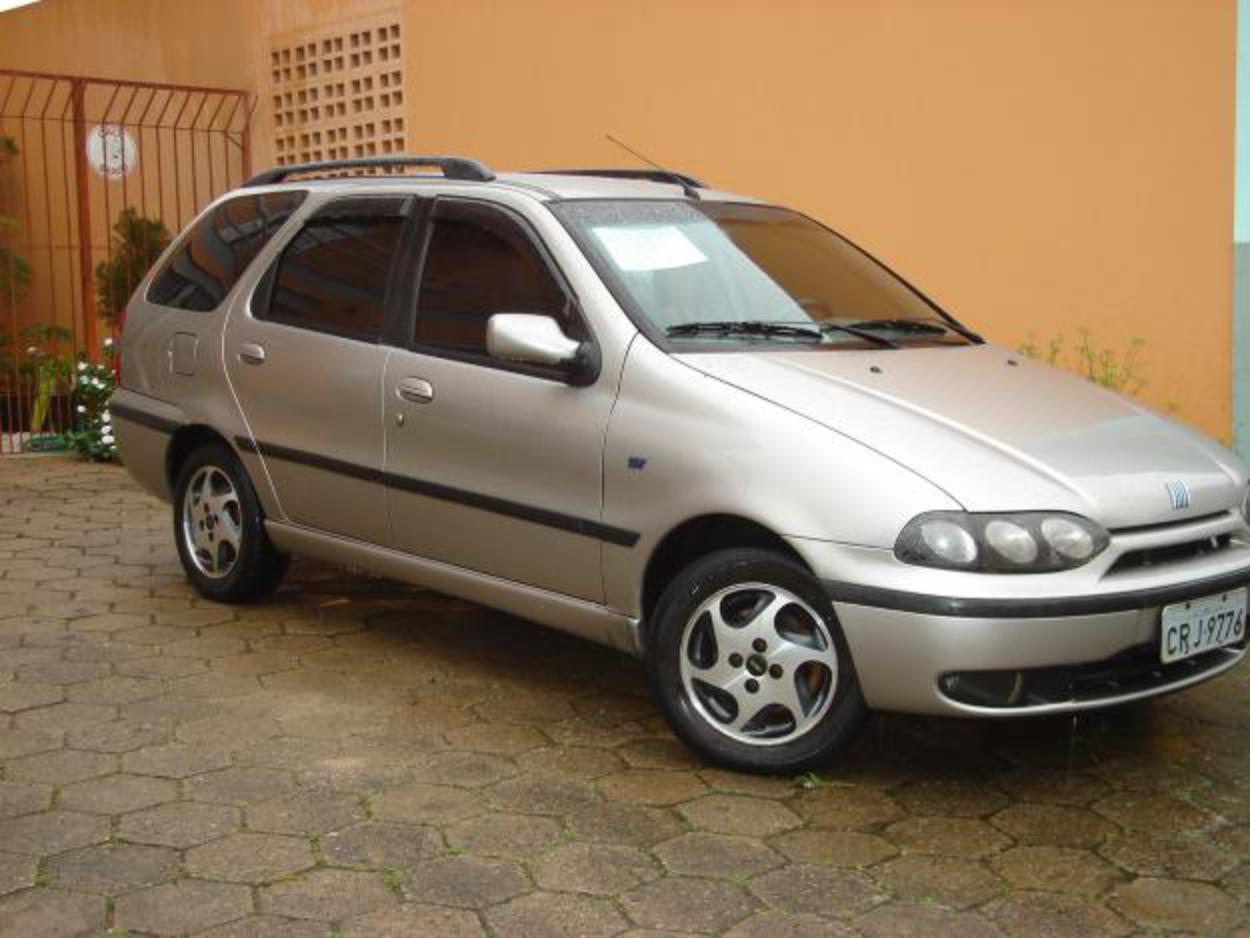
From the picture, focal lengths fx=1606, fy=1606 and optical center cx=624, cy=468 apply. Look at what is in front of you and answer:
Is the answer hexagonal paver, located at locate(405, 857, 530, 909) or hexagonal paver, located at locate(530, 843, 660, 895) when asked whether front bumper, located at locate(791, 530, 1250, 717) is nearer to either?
hexagonal paver, located at locate(530, 843, 660, 895)

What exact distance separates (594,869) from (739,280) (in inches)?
77.6

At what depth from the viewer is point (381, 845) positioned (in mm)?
3729

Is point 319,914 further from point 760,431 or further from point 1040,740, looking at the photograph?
point 1040,740

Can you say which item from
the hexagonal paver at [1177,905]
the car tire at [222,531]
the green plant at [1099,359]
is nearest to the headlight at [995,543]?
the hexagonal paver at [1177,905]

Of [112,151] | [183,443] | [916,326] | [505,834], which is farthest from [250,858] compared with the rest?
[112,151]

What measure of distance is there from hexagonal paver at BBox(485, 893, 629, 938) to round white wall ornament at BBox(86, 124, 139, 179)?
33.8 feet

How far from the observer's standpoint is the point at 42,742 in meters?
4.46

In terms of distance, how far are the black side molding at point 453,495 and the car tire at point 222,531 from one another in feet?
0.74

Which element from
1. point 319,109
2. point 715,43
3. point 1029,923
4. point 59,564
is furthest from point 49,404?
point 1029,923

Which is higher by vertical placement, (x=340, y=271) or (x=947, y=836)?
(x=340, y=271)

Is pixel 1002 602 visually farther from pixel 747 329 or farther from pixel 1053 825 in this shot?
pixel 747 329

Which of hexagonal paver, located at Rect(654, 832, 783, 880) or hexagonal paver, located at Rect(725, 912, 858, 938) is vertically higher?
hexagonal paver, located at Rect(654, 832, 783, 880)


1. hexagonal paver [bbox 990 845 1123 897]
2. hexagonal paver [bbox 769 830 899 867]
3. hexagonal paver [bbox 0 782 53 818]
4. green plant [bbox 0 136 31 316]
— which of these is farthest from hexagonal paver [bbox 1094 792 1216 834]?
green plant [bbox 0 136 31 316]

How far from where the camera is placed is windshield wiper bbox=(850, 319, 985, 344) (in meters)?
4.96
